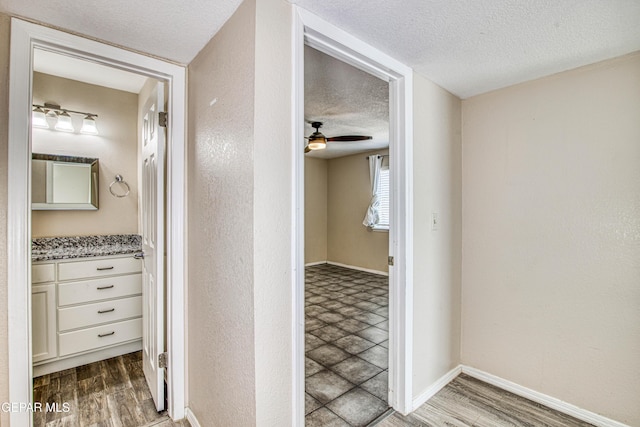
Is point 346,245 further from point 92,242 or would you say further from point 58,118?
point 58,118

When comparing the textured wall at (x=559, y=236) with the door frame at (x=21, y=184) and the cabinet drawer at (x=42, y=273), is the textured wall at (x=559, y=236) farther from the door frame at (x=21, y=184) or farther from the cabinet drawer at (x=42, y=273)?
the cabinet drawer at (x=42, y=273)

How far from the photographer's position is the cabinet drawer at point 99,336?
7.86 feet

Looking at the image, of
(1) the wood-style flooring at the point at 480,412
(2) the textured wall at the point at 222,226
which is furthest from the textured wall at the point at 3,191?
(1) the wood-style flooring at the point at 480,412

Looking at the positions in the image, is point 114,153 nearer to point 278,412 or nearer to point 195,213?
point 195,213

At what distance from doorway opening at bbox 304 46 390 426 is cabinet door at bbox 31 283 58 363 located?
1993 mm

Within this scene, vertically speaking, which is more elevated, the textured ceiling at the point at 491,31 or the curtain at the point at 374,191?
the textured ceiling at the point at 491,31

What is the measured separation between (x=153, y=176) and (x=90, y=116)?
144 cm

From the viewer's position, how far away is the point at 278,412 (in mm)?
1257

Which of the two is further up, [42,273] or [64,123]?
[64,123]

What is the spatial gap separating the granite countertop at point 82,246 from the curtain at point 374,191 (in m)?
3.88

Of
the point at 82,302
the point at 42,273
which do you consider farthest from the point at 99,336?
the point at 42,273

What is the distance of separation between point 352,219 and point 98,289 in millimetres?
4583

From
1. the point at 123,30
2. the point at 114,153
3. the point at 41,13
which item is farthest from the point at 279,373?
the point at 114,153

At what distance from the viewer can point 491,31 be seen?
1471 mm
